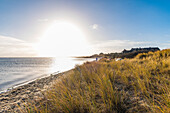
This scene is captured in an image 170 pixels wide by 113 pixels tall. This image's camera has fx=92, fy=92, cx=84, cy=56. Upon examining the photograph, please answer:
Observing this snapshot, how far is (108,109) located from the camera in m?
1.86

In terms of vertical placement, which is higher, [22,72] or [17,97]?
[17,97]

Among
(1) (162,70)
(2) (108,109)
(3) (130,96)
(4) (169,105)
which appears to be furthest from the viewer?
(1) (162,70)

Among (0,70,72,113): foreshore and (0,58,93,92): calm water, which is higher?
(0,70,72,113): foreshore

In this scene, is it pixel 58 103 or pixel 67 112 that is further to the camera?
pixel 58 103

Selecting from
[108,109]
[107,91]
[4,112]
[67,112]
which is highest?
[107,91]

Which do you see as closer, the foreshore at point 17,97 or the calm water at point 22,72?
the foreshore at point 17,97

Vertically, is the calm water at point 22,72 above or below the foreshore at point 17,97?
below

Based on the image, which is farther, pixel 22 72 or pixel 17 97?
pixel 22 72

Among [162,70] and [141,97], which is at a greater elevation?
[162,70]

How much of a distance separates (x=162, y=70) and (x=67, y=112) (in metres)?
4.08

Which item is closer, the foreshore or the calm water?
the foreshore

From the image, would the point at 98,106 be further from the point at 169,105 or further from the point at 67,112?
the point at 169,105

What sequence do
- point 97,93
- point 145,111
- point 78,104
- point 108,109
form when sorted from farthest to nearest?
1. point 97,93
2. point 78,104
3. point 108,109
4. point 145,111

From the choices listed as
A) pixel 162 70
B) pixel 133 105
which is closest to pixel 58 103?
pixel 133 105
